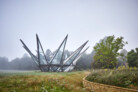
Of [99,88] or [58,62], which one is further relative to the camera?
[58,62]

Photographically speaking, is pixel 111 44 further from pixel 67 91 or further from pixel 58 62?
pixel 67 91

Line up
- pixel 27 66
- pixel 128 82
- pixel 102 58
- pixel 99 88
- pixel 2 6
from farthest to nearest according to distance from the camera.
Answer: pixel 27 66
pixel 102 58
pixel 2 6
pixel 99 88
pixel 128 82

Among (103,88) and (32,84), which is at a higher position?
(32,84)

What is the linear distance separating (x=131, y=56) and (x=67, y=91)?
1222 inches

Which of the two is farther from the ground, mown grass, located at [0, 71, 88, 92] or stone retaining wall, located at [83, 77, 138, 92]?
mown grass, located at [0, 71, 88, 92]

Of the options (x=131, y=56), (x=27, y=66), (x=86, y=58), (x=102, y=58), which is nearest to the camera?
(x=102, y=58)

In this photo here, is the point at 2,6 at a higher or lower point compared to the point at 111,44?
higher

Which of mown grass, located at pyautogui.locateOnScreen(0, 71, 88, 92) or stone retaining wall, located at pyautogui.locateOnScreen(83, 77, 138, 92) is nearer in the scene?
mown grass, located at pyautogui.locateOnScreen(0, 71, 88, 92)

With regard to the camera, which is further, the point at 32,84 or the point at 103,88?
the point at 103,88

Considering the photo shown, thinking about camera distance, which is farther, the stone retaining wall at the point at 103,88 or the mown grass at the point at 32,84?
the stone retaining wall at the point at 103,88

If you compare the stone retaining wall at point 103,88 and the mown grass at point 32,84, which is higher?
the mown grass at point 32,84

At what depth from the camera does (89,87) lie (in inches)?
249

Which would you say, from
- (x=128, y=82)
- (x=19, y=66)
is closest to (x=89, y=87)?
(x=128, y=82)

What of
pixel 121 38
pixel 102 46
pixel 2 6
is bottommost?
pixel 102 46
